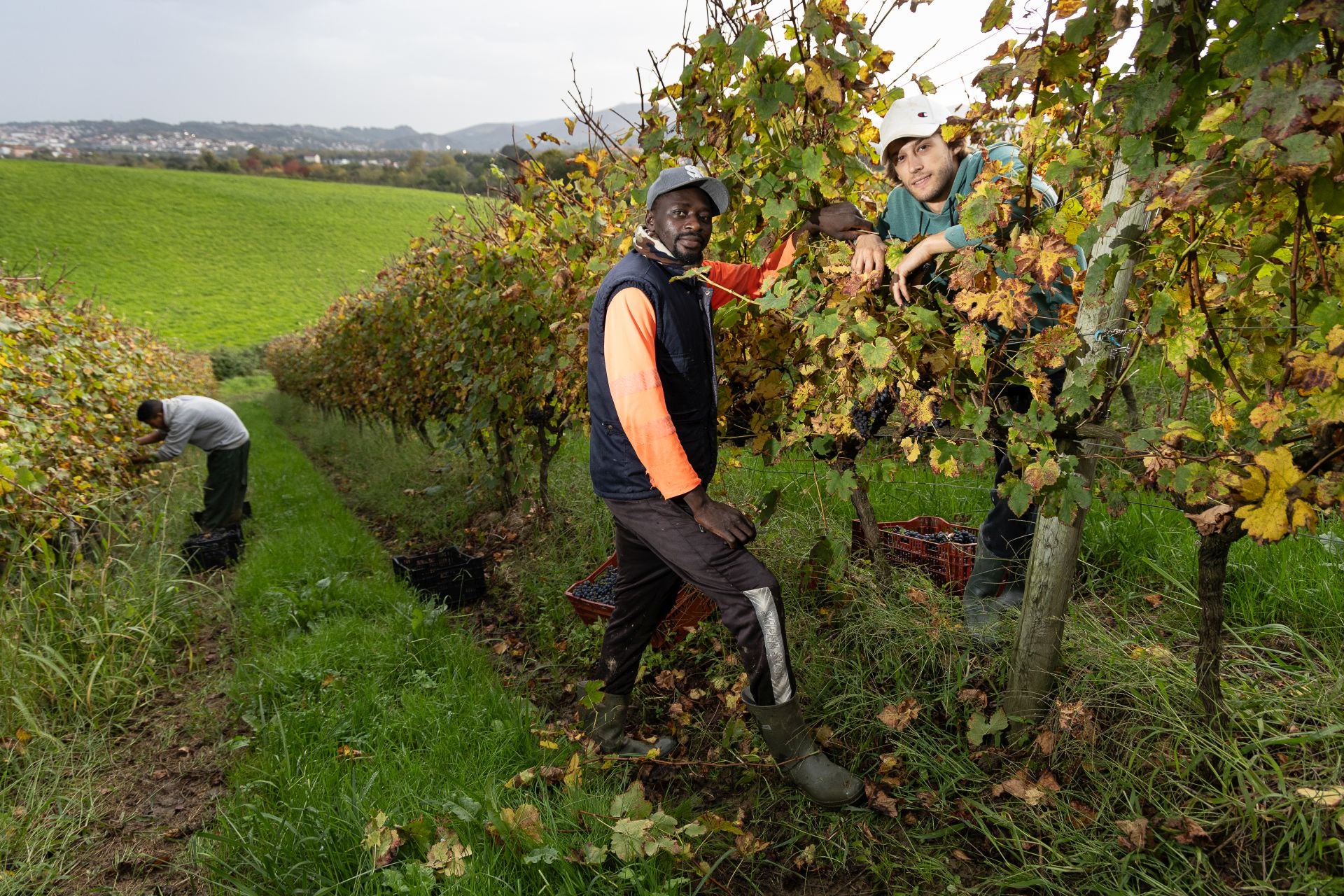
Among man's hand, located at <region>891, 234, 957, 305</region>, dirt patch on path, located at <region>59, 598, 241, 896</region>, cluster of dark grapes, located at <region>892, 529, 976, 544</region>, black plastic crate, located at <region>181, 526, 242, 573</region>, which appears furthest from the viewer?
black plastic crate, located at <region>181, 526, 242, 573</region>

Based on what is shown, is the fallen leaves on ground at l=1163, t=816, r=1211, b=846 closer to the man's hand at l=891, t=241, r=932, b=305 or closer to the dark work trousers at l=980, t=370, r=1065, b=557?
the dark work trousers at l=980, t=370, r=1065, b=557

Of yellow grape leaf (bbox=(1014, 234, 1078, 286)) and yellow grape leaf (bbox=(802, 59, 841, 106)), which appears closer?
yellow grape leaf (bbox=(1014, 234, 1078, 286))

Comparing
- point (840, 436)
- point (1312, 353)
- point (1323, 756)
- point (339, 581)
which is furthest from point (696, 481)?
point (339, 581)

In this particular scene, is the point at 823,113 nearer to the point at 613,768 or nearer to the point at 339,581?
the point at 613,768

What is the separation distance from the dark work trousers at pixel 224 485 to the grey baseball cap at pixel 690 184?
251 inches

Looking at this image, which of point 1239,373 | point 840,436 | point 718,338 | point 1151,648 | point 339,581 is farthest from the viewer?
point 339,581

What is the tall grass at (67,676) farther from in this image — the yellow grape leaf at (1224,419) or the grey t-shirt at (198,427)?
the yellow grape leaf at (1224,419)

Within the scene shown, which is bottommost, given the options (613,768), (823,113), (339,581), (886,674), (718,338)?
(339,581)

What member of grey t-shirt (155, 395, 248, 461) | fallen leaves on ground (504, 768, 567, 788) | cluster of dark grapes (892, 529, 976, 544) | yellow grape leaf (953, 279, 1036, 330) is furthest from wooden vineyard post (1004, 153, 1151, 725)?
grey t-shirt (155, 395, 248, 461)

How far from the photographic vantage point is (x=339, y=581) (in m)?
5.04

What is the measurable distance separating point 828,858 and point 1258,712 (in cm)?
128

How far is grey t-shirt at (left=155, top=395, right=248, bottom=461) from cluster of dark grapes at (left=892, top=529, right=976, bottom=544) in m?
6.34

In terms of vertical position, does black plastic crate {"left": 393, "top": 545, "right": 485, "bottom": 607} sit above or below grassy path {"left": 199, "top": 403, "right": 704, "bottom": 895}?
below

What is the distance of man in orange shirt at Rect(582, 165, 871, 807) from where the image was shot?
248cm
